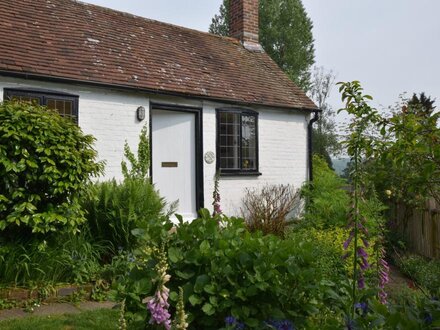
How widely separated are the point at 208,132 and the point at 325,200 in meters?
3.30

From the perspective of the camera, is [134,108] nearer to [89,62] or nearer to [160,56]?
[89,62]

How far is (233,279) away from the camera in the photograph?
117 inches

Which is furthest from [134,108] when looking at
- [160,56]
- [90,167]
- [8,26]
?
[90,167]

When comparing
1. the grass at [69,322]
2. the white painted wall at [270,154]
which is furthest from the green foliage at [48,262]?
the white painted wall at [270,154]

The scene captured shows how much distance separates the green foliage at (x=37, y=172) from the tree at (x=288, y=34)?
25.8 m

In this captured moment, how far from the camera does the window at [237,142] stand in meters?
10.6

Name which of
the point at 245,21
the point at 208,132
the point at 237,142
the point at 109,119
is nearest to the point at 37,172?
the point at 109,119

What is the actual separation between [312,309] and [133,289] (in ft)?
4.26

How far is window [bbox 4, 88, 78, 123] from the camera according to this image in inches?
298

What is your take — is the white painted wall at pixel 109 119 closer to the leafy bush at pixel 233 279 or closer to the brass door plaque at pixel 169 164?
the brass door plaque at pixel 169 164

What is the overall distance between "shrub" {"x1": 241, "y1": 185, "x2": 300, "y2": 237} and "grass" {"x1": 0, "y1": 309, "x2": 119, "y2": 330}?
5.57 m

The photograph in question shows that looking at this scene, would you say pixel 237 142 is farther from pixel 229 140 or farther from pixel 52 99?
pixel 52 99

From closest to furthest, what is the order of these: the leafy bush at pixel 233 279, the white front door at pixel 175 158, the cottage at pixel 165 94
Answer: the leafy bush at pixel 233 279 → the cottage at pixel 165 94 → the white front door at pixel 175 158

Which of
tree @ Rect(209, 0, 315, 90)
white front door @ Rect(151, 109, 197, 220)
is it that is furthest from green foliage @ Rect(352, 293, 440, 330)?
tree @ Rect(209, 0, 315, 90)
